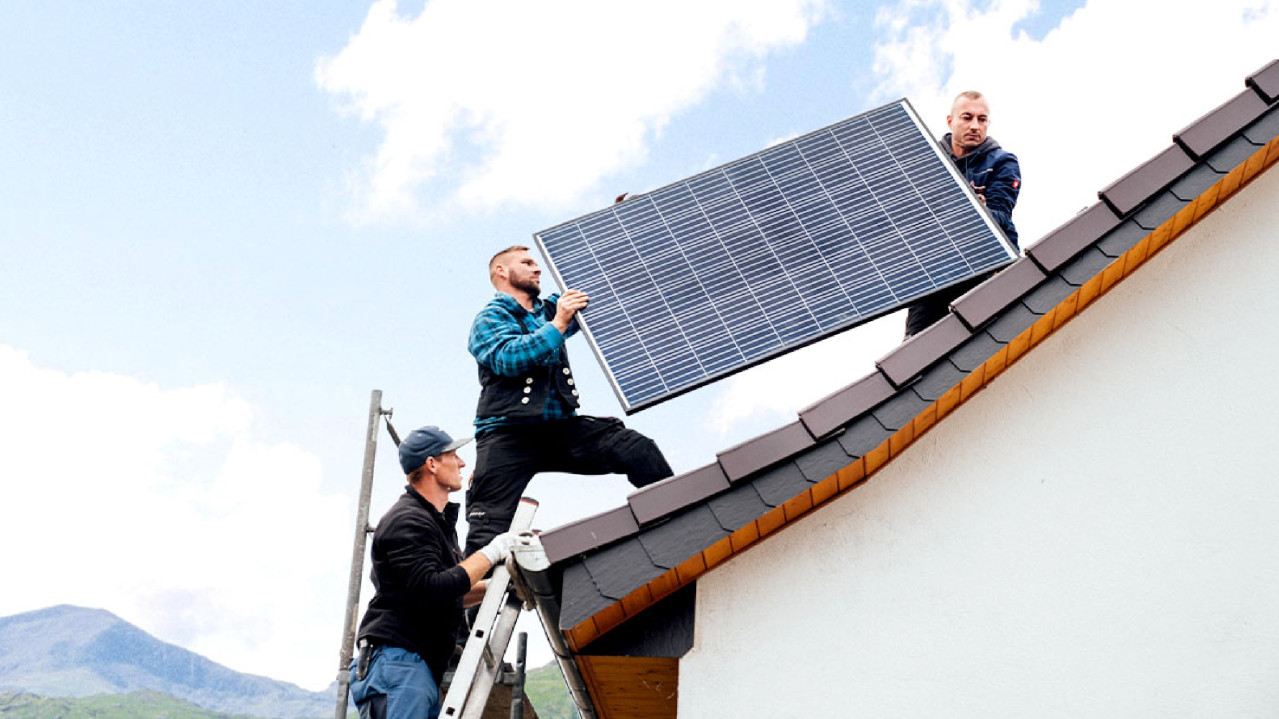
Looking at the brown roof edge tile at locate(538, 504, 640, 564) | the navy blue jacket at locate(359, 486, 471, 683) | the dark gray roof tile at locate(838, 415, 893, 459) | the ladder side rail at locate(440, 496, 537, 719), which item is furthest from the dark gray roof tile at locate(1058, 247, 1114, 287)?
the navy blue jacket at locate(359, 486, 471, 683)

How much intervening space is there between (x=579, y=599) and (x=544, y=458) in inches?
75.3

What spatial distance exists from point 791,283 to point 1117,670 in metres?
2.34

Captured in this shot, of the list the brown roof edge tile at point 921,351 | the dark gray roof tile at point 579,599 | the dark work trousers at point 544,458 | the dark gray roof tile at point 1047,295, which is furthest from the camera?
the dark work trousers at point 544,458

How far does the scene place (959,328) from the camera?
486 centimetres

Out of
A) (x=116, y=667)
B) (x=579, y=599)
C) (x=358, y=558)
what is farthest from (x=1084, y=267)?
(x=116, y=667)

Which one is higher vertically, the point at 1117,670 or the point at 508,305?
the point at 508,305

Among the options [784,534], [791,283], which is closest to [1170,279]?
[791,283]

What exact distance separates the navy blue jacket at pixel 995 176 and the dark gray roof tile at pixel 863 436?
230 cm

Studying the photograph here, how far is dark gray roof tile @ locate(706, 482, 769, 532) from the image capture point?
4.52 m

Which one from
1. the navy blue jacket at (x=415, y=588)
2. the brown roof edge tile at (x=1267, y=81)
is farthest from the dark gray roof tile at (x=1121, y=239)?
the navy blue jacket at (x=415, y=588)

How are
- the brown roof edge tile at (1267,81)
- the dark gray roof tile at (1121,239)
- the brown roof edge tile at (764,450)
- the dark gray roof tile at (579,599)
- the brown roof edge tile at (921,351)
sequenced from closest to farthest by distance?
the dark gray roof tile at (579,599)
the brown roof edge tile at (764,450)
the brown roof edge tile at (921,351)
the dark gray roof tile at (1121,239)
the brown roof edge tile at (1267,81)

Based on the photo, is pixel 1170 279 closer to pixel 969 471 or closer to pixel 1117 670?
pixel 969 471

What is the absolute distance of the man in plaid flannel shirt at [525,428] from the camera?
604 centimetres

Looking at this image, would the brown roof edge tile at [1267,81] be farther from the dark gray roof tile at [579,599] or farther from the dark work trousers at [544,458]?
the dark gray roof tile at [579,599]
